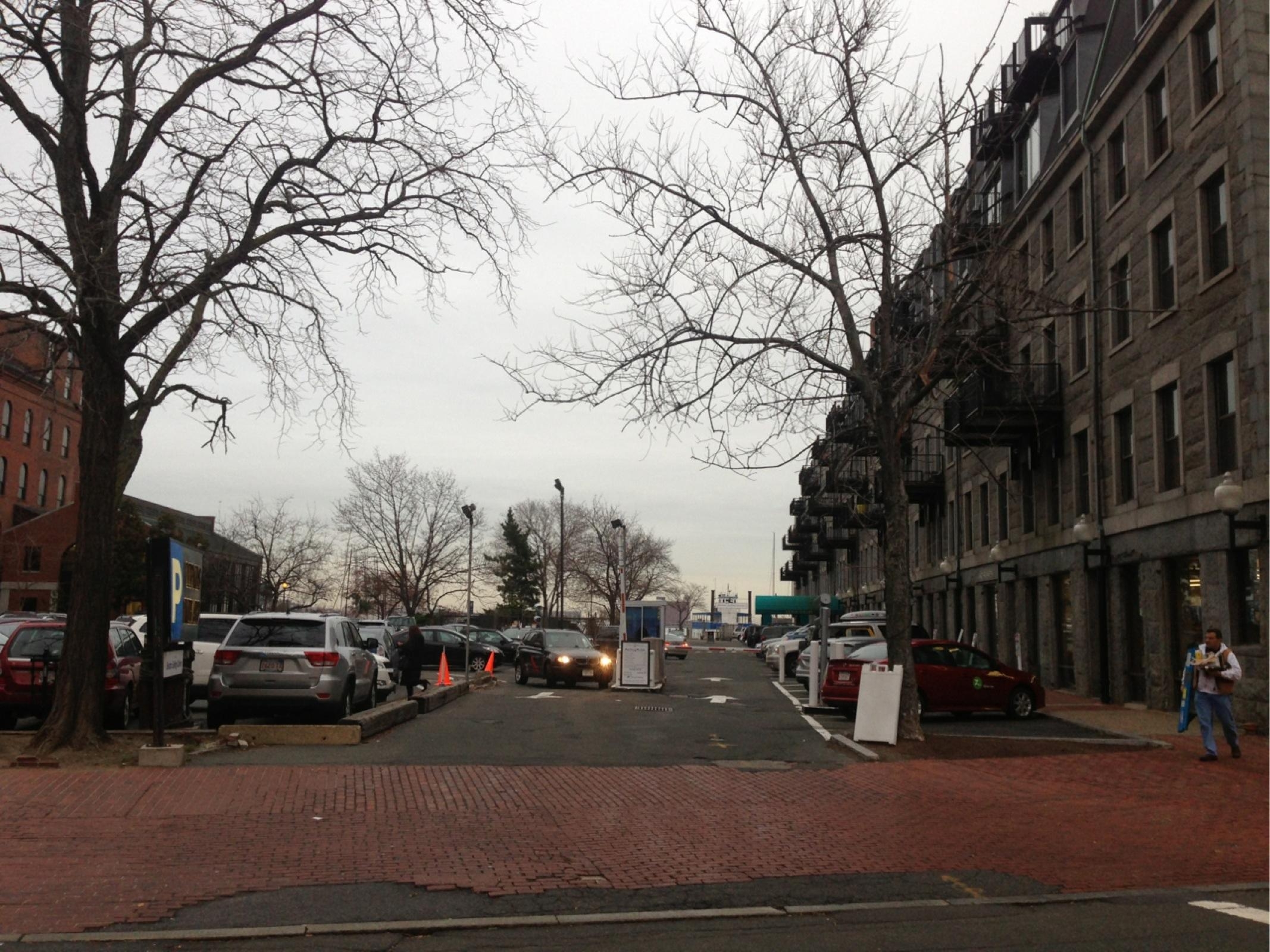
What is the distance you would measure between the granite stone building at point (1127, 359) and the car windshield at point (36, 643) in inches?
466

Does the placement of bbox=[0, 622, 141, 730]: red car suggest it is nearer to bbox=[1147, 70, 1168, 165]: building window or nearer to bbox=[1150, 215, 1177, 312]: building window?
bbox=[1150, 215, 1177, 312]: building window

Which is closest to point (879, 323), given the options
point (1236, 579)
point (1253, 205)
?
point (1253, 205)

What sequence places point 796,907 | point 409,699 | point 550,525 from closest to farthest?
point 796,907
point 409,699
point 550,525

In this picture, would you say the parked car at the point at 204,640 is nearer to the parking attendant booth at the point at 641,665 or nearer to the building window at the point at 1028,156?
the parking attendant booth at the point at 641,665

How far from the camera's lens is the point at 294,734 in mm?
15367

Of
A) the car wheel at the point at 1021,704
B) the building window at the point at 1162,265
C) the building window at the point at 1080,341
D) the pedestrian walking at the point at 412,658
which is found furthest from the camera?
the building window at the point at 1080,341

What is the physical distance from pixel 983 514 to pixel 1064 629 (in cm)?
792

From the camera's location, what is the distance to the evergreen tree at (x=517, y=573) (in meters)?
106

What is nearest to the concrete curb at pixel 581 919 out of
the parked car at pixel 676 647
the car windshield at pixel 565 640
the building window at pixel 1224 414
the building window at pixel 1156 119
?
the building window at pixel 1224 414

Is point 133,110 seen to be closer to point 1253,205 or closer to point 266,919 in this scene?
point 266,919

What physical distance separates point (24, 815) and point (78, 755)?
11.4 ft

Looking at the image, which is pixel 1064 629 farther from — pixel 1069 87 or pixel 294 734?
pixel 294 734

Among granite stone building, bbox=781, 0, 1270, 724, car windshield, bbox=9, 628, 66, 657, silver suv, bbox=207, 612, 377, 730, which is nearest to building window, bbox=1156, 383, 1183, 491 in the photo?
granite stone building, bbox=781, 0, 1270, 724

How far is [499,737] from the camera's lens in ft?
55.6
